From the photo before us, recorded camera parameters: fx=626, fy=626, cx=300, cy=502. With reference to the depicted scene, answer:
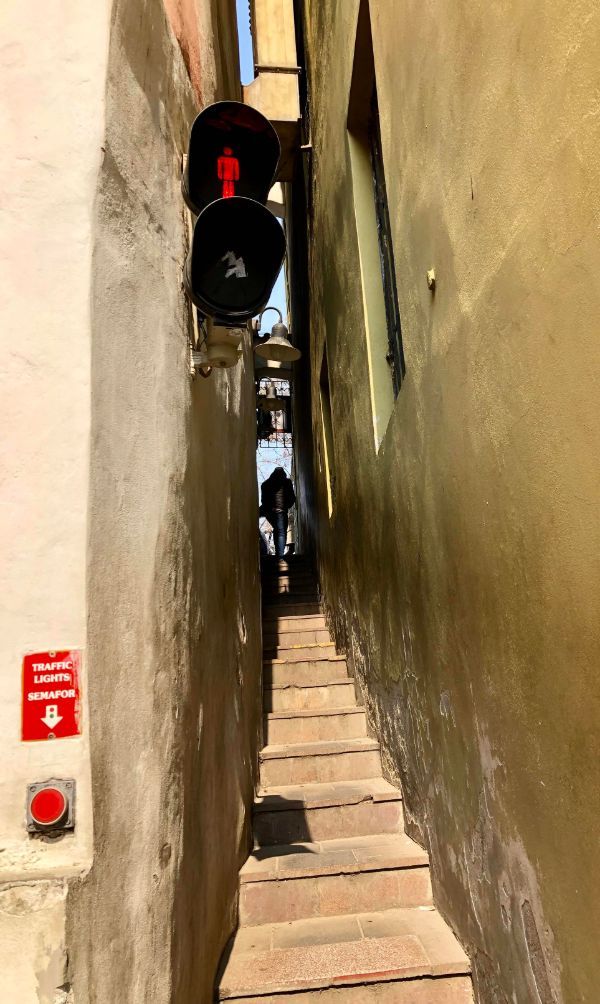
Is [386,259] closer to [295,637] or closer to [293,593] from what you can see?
[295,637]

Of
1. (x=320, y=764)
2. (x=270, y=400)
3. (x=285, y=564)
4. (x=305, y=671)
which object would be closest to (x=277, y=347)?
(x=270, y=400)

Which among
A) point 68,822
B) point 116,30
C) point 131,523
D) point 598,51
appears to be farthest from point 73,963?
point 116,30

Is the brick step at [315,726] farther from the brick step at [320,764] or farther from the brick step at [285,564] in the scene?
the brick step at [285,564]

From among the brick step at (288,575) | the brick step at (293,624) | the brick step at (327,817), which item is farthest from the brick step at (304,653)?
the brick step at (288,575)

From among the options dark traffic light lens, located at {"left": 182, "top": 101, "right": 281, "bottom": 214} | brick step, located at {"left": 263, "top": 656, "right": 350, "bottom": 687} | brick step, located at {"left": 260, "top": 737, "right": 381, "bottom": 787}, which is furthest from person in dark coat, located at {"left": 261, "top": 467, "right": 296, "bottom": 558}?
dark traffic light lens, located at {"left": 182, "top": 101, "right": 281, "bottom": 214}

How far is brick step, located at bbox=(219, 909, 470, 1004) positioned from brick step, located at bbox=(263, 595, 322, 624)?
427cm

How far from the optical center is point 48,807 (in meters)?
1.53

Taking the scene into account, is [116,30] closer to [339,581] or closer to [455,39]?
[455,39]

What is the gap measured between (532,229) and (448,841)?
102 inches

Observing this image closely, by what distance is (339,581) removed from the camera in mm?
6539

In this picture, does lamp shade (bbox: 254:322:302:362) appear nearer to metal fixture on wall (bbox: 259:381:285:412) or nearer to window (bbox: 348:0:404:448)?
window (bbox: 348:0:404:448)

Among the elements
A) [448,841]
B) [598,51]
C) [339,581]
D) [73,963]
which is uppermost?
[598,51]

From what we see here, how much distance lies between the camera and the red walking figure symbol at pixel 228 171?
8.38 feet

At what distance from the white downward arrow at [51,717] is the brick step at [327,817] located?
2.74 meters
